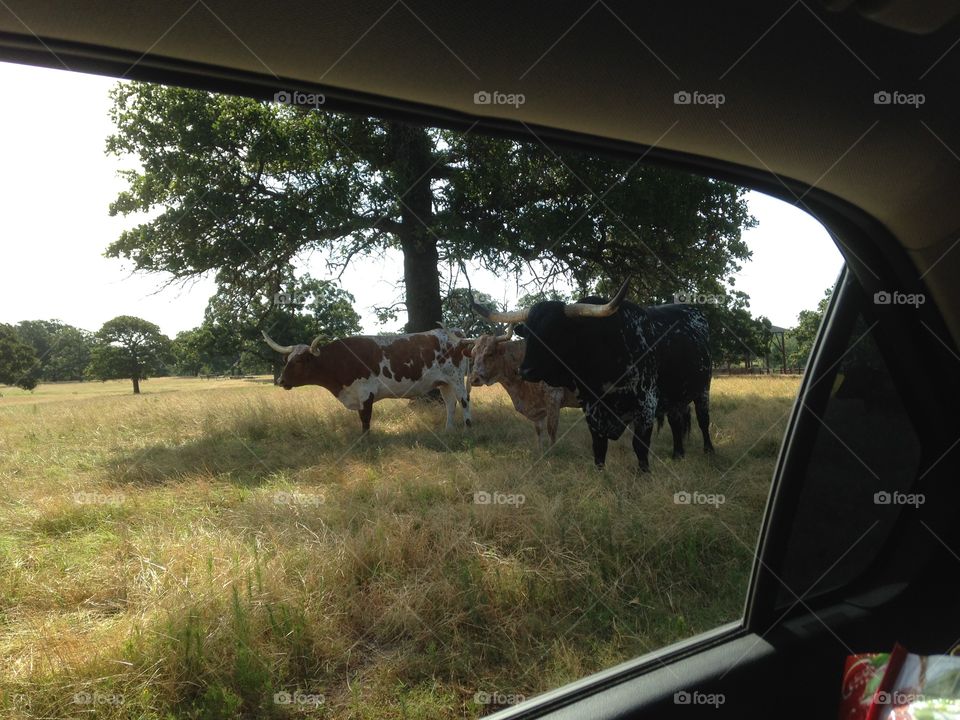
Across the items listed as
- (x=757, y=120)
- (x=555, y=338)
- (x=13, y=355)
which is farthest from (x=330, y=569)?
(x=555, y=338)

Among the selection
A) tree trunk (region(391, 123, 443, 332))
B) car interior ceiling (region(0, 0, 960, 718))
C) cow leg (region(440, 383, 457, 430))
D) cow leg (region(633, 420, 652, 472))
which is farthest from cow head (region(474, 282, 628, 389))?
car interior ceiling (region(0, 0, 960, 718))

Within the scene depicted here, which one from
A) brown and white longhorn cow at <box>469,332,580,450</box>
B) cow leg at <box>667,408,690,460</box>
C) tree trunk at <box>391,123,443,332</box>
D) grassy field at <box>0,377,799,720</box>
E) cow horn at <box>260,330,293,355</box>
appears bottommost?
grassy field at <box>0,377,799,720</box>

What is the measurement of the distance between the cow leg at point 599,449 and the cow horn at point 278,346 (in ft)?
9.39

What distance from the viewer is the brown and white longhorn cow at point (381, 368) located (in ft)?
21.2

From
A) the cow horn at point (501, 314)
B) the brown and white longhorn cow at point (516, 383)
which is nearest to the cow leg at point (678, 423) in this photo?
the brown and white longhorn cow at point (516, 383)

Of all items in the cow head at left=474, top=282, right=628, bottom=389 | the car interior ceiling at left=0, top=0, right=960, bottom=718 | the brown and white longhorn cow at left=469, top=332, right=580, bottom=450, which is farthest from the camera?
the brown and white longhorn cow at left=469, top=332, right=580, bottom=450

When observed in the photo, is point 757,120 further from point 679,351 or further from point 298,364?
point 298,364

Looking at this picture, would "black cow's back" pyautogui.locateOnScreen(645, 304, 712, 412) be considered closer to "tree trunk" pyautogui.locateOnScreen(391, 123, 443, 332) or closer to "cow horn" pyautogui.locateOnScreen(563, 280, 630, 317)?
"cow horn" pyautogui.locateOnScreen(563, 280, 630, 317)

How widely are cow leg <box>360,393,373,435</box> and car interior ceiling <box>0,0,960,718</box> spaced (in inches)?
174

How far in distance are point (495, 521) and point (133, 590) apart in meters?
1.33

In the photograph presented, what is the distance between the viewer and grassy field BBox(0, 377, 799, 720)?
1.41m

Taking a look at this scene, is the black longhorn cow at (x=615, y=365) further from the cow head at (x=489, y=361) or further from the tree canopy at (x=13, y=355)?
the tree canopy at (x=13, y=355)

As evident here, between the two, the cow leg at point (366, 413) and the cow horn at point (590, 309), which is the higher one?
the cow horn at point (590, 309)

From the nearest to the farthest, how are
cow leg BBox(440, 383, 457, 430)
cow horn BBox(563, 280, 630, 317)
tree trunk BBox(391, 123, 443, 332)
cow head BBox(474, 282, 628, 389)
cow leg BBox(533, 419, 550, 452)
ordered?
tree trunk BBox(391, 123, 443, 332), cow horn BBox(563, 280, 630, 317), cow head BBox(474, 282, 628, 389), cow leg BBox(533, 419, 550, 452), cow leg BBox(440, 383, 457, 430)
